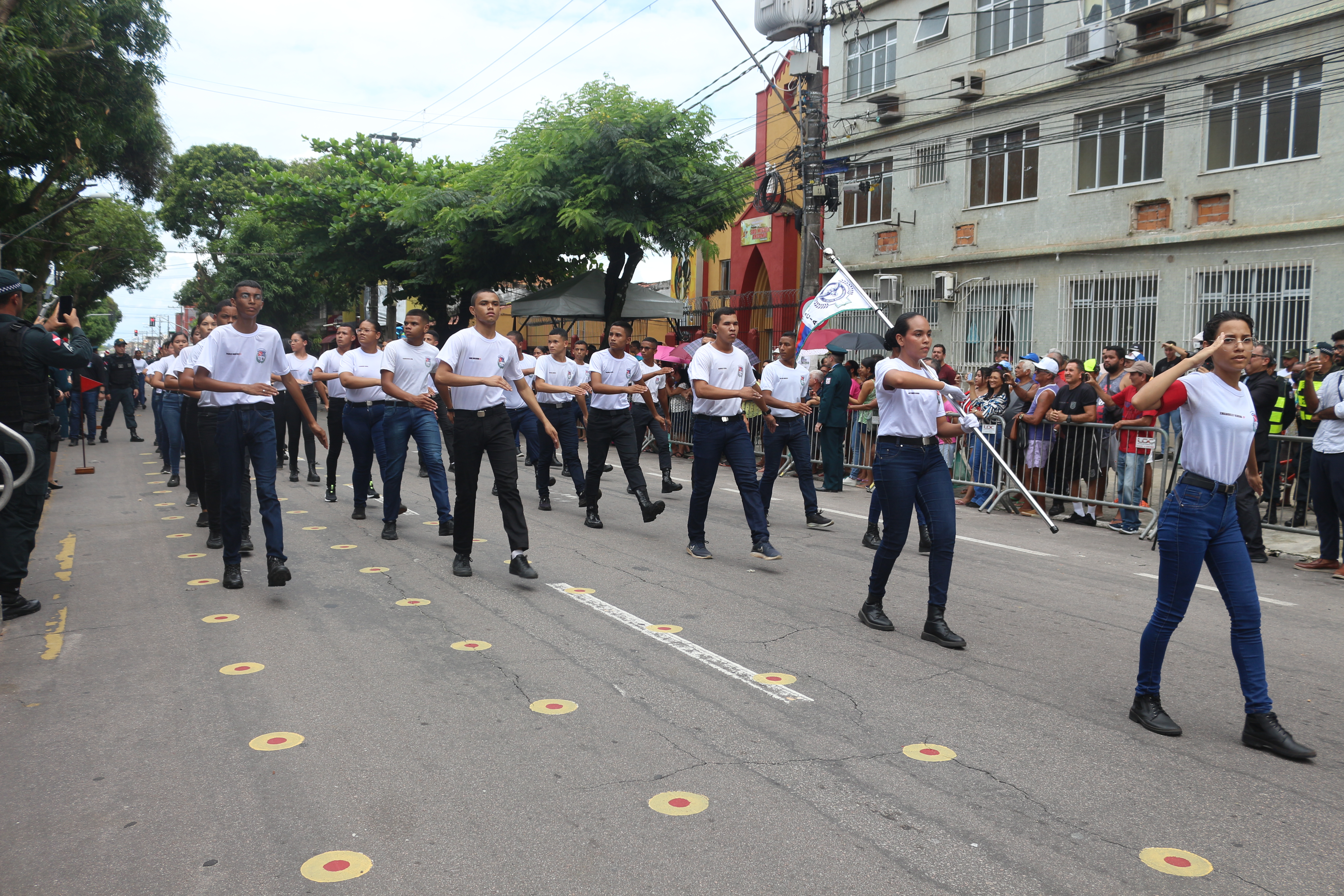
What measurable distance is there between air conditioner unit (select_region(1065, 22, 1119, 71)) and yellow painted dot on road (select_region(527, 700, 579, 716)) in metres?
17.8

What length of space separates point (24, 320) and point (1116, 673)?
6788 millimetres

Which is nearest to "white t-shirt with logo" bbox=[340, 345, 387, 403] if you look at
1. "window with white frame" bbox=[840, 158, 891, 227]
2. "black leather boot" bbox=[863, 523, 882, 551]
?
"black leather boot" bbox=[863, 523, 882, 551]

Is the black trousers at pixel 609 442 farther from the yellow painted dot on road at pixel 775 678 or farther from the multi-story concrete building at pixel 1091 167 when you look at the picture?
the multi-story concrete building at pixel 1091 167

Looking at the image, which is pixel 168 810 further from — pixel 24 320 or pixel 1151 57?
A: pixel 1151 57

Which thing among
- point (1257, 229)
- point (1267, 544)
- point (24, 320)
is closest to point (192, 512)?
point (24, 320)

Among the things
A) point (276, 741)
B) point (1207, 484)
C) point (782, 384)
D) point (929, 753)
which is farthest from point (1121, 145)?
point (276, 741)

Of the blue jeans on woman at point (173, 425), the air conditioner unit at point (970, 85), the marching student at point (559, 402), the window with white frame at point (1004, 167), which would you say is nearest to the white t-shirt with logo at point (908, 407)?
the marching student at point (559, 402)

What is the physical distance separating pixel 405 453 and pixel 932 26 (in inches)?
705

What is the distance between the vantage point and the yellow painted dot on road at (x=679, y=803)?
12.2 feet

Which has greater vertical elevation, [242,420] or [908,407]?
[908,407]

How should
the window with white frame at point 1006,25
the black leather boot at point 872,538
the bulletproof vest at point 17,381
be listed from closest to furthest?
the bulletproof vest at point 17,381, the black leather boot at point 872,538, the window with white frame at point 1006,25

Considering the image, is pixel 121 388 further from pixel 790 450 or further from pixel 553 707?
pixel 553 707

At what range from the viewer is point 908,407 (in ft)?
20.7

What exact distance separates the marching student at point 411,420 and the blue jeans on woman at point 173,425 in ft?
14.4
